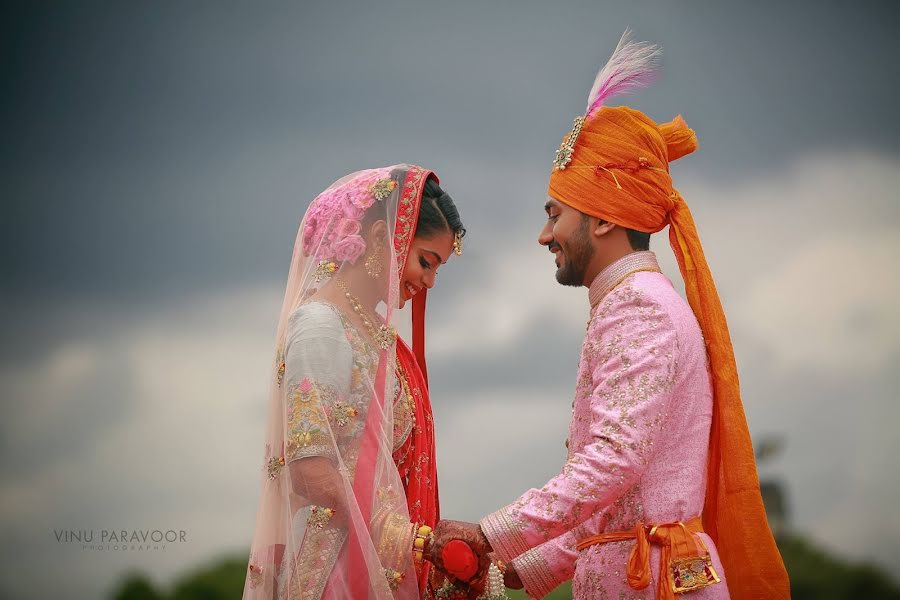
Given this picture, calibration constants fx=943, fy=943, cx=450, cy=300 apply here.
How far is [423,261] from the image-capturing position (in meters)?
3.09

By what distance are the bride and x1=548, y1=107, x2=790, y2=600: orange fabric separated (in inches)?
21.2

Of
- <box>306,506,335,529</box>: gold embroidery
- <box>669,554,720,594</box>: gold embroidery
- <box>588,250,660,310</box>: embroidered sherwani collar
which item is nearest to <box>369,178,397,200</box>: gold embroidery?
<box>588,250,660,310</box>: embroidered sherwani collar

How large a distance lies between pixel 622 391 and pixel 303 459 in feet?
2.98

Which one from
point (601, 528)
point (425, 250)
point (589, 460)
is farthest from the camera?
point (425, 250)

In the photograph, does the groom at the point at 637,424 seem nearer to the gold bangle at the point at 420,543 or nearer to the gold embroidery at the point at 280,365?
the gold bangle at the point at 420,543

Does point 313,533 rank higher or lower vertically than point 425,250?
lower

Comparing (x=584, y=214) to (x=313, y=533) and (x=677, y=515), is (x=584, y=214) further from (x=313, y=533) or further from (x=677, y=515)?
(x=313, y=533)

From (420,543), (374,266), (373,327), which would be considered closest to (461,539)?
(420,543)

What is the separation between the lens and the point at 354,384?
9.14 feet

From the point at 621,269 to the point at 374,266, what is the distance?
0.77 m

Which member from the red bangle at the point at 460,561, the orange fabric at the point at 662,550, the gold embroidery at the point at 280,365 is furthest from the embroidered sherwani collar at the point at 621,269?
the gold embroidery at the point at 280,365

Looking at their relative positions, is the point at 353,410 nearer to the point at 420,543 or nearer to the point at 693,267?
the point at 420,543

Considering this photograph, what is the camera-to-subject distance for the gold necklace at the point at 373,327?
288 cm

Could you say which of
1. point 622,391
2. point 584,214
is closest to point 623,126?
point 584,214
